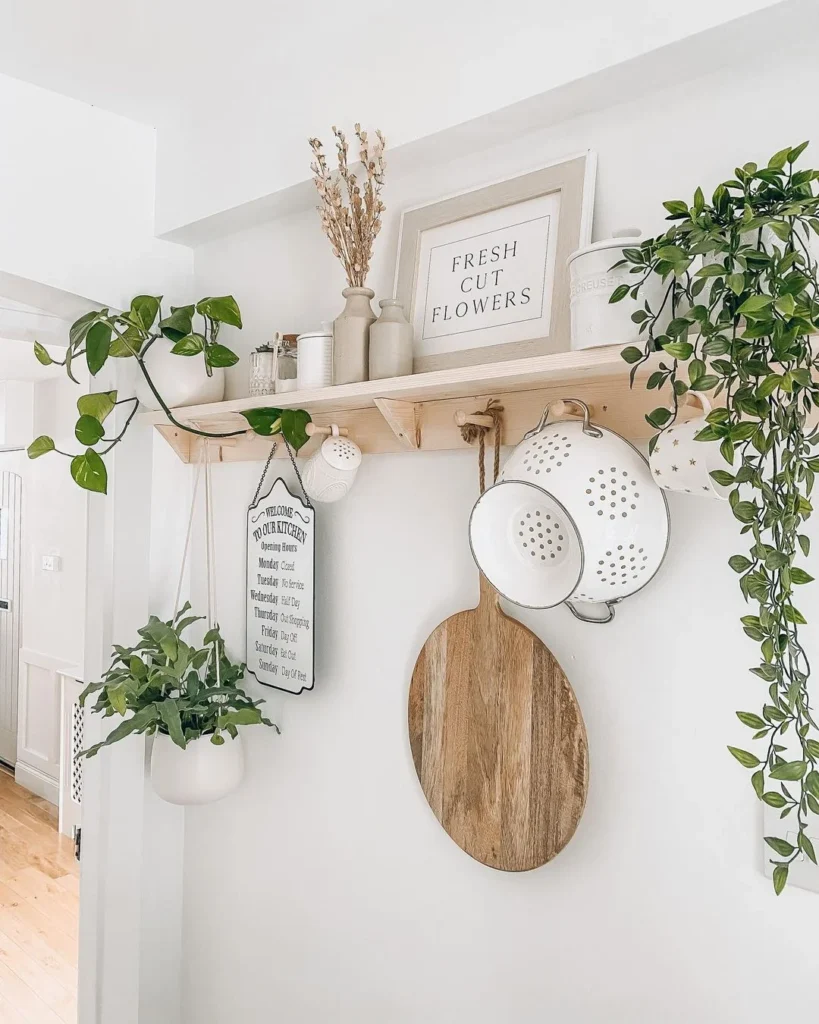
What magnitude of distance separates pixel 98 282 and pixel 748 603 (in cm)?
145

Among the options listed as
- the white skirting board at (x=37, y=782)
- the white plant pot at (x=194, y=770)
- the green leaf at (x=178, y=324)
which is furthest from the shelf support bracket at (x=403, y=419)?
the white skirting board at (x=37, y=782)

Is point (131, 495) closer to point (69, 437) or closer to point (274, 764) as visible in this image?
point (274, 764)

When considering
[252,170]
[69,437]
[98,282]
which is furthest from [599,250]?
[69,437]

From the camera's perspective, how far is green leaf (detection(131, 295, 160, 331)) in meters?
1.50

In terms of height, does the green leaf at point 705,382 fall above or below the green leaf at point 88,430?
above

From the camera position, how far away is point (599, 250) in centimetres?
98

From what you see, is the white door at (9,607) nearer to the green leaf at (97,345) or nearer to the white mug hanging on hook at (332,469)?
the green leaf at (97,345)

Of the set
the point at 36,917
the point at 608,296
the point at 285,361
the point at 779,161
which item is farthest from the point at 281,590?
the point at 36,917

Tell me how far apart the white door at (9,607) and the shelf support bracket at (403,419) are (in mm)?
4028

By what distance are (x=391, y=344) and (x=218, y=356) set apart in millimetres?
419

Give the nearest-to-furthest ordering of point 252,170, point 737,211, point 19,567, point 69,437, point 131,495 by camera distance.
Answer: point 737,211
point 252,170
point 131,495
point 69,437
point 19,567

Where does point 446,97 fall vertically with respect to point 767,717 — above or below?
above

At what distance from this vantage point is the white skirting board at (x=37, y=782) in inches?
168

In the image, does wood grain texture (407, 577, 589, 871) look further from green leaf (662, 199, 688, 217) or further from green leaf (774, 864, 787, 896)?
green leaf (662, 199, 688, 217)
